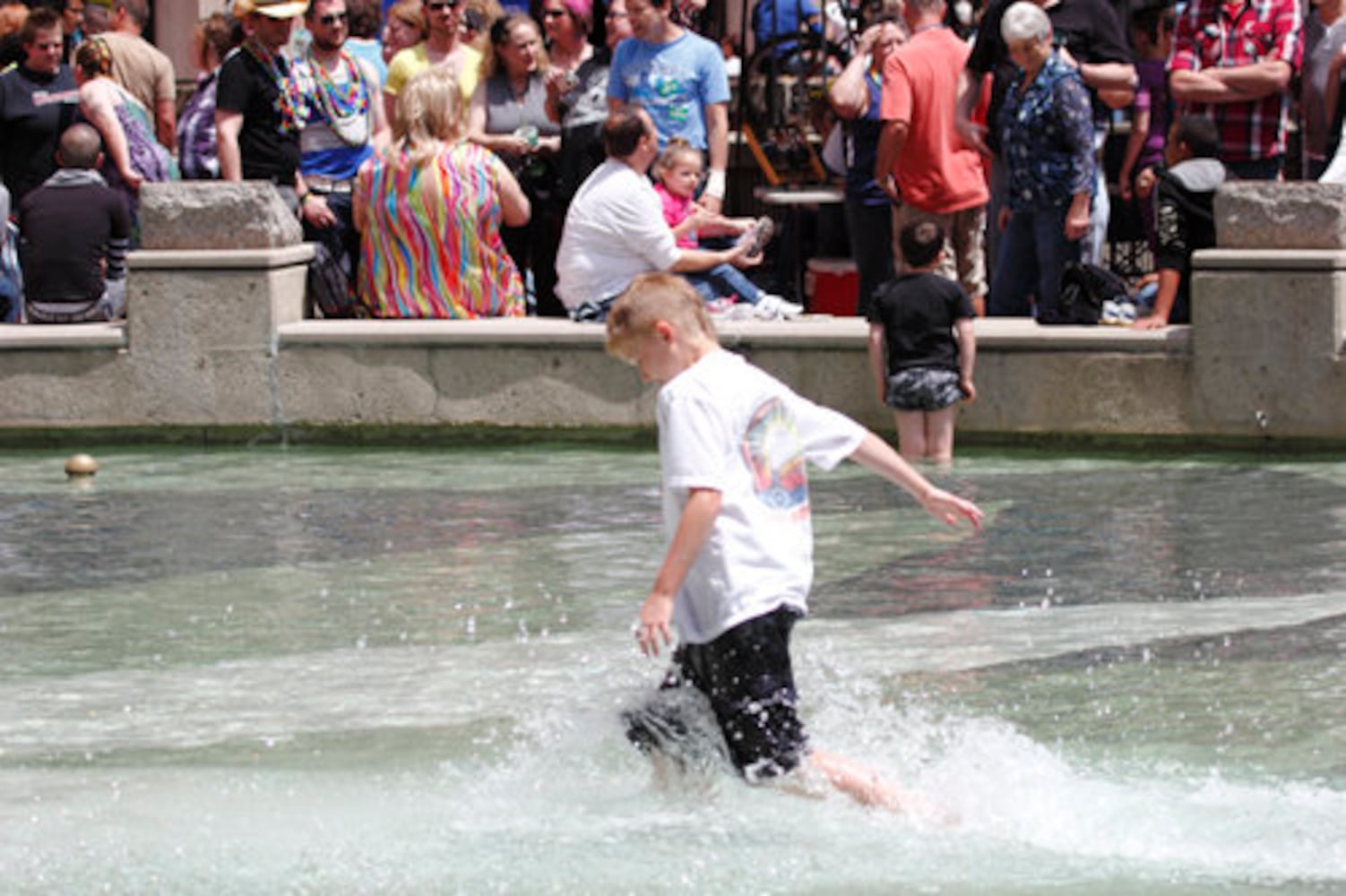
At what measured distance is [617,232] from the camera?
1223 cm

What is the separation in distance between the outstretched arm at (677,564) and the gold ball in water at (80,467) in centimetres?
643

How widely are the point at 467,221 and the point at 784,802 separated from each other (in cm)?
714

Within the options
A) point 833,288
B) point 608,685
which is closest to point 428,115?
point 833,288

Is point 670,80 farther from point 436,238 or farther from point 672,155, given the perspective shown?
point 436,238

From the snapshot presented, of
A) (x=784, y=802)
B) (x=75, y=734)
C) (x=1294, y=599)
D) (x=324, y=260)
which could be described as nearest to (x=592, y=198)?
(x=324, y=260)

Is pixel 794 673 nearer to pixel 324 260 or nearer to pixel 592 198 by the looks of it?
pixel 592 198

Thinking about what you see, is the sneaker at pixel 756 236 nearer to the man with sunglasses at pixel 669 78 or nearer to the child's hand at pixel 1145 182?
the man with sunglasses at pixel 669 78

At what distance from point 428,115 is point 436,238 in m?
0.63

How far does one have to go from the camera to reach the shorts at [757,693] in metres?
5.72

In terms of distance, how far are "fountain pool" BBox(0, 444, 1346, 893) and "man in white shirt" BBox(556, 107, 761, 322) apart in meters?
1.32

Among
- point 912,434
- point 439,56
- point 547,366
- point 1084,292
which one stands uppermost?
point 439,56

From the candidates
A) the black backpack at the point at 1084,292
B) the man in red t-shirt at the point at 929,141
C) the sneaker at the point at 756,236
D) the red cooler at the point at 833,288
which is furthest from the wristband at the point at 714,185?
the black backpack at the point at 1084,292

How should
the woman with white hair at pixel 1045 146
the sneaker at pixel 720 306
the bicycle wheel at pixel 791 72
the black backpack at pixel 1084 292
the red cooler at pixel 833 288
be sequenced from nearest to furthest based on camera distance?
the black backpack at pixel 1084 292 → the woman with white hair at pixel 1045 146 → the sneaker at pixel 720 306 → the red cooler at pixel 833 288 → the bicycle wheel at pixel 791 72

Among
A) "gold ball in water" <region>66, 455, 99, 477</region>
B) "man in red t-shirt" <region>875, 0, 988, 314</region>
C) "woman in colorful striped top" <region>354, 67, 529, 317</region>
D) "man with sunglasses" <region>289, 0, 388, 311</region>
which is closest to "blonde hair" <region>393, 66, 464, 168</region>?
"woman in colorful striped top" <region>354, 67, 529, 317</region>
